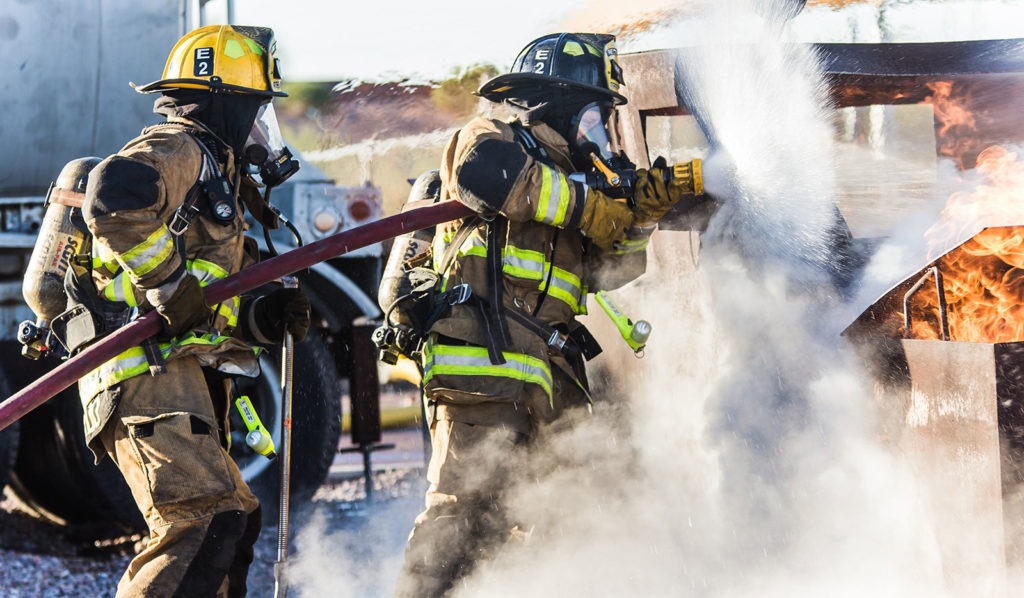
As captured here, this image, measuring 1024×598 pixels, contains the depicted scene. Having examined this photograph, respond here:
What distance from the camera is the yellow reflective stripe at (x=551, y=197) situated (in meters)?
3.44

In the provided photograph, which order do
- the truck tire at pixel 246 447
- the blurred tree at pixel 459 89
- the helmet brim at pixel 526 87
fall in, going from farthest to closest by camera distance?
the blurred tree at pixel 459 89
the truck tire at pixel 246 447
the helmet brim at pixel 526 87

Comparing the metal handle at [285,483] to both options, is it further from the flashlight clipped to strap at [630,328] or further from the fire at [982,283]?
the fire at [982,283]

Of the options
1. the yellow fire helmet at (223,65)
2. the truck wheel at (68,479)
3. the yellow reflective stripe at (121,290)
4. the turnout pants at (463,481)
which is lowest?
the truck wheel at (68,479)

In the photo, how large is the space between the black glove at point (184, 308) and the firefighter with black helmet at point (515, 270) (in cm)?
72

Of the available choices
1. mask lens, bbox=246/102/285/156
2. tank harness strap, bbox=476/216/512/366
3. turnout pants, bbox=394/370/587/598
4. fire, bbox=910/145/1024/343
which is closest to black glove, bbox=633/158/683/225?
tank harness strap, bbox=476/216/512/366

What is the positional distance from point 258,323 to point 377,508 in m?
2.83

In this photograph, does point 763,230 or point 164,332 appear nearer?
point 164,332

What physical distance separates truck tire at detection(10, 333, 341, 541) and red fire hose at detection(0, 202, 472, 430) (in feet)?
7.72

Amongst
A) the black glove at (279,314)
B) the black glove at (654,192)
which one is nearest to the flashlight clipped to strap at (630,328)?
the black glove at (654,192)

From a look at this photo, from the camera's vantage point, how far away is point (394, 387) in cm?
1245

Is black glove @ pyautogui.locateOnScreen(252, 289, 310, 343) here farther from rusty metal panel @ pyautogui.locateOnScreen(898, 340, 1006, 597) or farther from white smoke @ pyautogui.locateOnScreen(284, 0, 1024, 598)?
rusty metal panel @ pyautogui.locateOnScreen(898, 340, 1006, 597)

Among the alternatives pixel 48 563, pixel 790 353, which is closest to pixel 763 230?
pixel 790 353

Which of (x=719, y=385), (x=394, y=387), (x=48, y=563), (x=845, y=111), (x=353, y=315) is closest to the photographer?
(x=719, y=385)

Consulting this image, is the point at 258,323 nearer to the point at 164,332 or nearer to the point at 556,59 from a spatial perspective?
the point at 164,332
